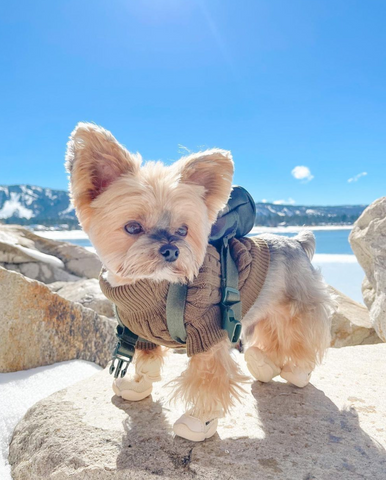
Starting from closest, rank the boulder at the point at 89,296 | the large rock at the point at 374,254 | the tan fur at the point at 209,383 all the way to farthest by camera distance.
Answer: the tan fur at the point at 209,383, the large rock at the point at 374,254, the boulder at the point at 89,296

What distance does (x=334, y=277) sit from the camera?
15289 mm

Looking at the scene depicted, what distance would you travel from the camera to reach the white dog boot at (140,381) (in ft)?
10.6

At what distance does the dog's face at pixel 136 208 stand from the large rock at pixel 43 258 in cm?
639

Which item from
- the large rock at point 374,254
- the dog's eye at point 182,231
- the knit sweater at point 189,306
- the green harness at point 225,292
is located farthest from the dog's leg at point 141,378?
the large rock at point 374,254

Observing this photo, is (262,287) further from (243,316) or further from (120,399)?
(120,399)

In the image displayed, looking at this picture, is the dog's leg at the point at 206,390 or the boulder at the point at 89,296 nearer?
the dog's leg at the point at 206,390

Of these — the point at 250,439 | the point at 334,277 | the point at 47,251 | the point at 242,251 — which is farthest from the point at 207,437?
the point at 334,277

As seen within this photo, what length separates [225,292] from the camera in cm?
271

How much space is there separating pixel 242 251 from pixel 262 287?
0.39 m

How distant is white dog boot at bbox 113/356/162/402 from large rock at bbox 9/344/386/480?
80 mm

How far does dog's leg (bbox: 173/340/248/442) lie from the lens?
2.63m

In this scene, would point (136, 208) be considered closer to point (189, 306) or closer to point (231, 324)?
point (189, 306)

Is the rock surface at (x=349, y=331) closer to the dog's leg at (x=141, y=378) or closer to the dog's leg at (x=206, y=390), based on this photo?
the dog's leg at (x=141, y=378)

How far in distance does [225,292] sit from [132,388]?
1325mm
